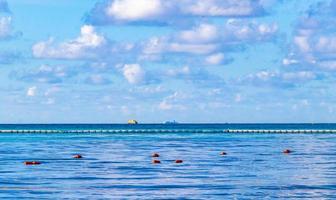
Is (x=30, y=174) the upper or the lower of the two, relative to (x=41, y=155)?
lower

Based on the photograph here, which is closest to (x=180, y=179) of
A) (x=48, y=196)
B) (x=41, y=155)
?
(x=48, y=196)

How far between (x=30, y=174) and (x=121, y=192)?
1704 centimetres

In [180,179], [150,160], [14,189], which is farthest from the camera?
[150,160]

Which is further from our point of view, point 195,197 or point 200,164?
point 200,164

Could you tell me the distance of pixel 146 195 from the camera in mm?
53219

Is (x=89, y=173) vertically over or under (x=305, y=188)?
over

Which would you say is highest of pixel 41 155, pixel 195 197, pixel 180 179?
pixel 41 155

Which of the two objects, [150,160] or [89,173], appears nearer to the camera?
[89,173]

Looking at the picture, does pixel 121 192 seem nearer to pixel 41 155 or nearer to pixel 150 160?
pixel 150 160

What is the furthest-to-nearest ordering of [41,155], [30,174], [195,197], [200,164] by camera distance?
[41,155] → [200,164] → [30,174] → [195,197]

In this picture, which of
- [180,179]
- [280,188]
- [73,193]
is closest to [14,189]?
[73,193]

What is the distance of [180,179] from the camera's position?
65.2 metres

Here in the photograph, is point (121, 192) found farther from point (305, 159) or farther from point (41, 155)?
point (41, 155)

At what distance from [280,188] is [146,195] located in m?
9.85
